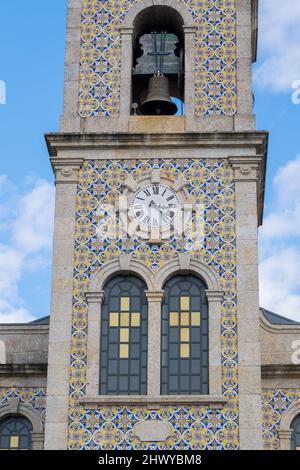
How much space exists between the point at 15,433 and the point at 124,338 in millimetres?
3513

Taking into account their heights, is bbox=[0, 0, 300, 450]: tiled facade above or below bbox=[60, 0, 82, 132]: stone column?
below

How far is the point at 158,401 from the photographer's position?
33.8 meters

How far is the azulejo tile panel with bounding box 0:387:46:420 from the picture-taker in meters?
35.9

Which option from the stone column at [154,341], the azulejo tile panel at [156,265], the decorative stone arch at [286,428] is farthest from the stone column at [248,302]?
the stone column at [154,341]

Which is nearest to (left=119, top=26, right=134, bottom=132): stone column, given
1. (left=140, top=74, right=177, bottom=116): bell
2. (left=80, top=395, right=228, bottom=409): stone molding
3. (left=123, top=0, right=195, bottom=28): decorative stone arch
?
(left=123, top=0, right=195, bottom=28): decorative stone arch

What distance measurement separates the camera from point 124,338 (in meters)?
34.8

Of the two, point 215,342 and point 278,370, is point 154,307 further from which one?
point 278,370

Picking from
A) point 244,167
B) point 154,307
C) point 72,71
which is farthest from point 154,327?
point 72,71

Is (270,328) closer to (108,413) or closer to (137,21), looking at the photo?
(108,413)

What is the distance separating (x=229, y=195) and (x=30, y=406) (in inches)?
258

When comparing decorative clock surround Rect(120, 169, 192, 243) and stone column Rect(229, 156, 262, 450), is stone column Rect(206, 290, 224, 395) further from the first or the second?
decorative clock surround Rect(120, 169, 192, 243)

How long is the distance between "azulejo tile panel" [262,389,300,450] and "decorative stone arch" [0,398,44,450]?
5008 millimetres

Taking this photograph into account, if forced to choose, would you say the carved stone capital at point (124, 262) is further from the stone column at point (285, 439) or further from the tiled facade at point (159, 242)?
the stone column at point (285, 439)

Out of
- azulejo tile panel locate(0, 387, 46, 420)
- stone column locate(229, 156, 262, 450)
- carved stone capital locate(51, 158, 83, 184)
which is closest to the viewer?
stone column locate(229, 156, 262, 450)
